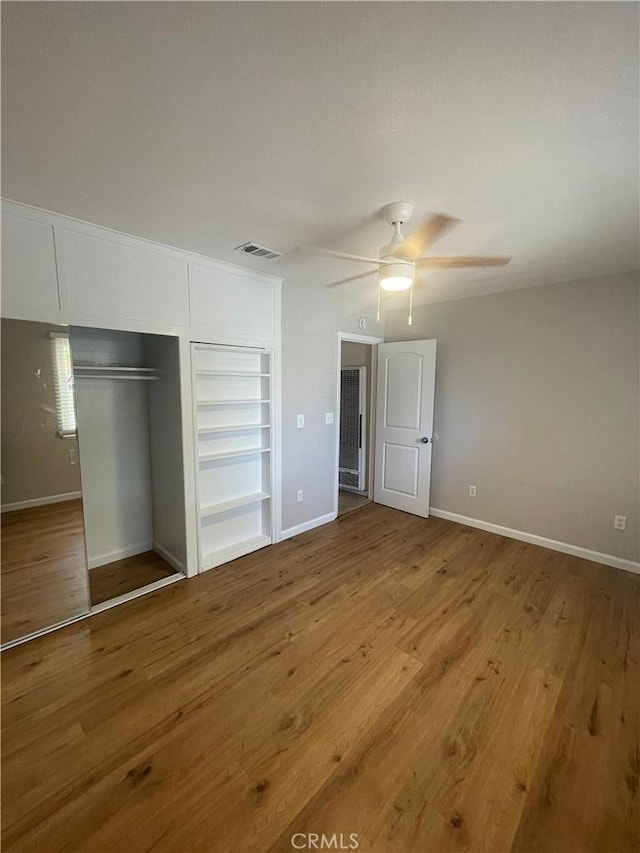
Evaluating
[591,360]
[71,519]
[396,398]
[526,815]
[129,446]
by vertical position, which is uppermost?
[591,360]

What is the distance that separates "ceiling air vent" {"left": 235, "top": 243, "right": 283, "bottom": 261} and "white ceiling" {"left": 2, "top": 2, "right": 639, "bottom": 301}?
285 mm

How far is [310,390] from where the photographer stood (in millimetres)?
3688

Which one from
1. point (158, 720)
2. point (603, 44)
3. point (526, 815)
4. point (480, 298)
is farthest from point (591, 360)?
point (158, 720)

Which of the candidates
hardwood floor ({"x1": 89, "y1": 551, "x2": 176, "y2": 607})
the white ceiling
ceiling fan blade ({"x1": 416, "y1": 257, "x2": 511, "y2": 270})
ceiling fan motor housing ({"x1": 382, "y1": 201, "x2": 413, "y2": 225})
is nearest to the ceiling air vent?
the white ceiling

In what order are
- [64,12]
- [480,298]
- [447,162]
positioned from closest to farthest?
[64,12] → [447,162] → [480,298]

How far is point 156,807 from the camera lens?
4.34 ft

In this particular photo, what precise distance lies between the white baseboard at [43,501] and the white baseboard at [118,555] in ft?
2.67

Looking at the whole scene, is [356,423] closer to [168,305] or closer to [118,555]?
[168,305]

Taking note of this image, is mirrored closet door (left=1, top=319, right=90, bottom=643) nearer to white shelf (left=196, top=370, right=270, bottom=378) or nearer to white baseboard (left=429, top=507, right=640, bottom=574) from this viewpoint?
white shelf (left=196, top=370, right=270, bottom=378)

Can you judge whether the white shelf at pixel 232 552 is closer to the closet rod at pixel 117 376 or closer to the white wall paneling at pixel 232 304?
the closet rod at pixel 117 376

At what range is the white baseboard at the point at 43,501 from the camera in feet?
6.92

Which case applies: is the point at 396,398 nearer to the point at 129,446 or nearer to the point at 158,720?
the point at 129,446

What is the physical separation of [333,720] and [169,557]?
6.62ft

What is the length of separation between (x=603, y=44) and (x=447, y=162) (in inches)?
23.6
